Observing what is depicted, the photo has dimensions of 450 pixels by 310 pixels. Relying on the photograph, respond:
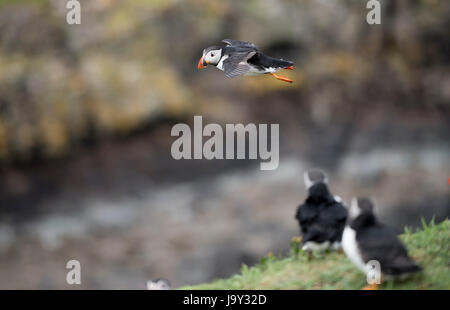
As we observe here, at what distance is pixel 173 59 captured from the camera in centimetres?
1423

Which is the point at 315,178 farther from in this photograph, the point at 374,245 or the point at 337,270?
the point at 374,245

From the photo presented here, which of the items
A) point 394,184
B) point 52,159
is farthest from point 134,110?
point 394,184

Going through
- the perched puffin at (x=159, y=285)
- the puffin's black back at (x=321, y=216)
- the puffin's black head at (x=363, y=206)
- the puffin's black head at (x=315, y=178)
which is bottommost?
the perched puffin at (x=159, y=285)

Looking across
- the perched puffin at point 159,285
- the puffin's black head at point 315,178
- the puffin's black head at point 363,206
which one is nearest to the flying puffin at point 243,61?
the puffin's black head at point 363,206

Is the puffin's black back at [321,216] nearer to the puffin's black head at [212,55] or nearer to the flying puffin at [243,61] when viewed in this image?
the flying puffin at [243,61]

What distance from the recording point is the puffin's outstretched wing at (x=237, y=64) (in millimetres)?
3745

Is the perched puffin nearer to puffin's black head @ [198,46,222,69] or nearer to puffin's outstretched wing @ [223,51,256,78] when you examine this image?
puffin's black head @ [198,46,222,69]

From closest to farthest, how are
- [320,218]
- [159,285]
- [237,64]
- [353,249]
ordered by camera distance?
1. [237,64]
2. [353,249]
3. [320,218]
4. [159,285]

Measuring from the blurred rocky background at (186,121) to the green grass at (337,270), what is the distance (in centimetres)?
734

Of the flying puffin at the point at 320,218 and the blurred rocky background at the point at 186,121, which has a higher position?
the blurred rocky background at the point at 186,121

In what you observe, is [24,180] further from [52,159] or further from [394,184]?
[394,184]

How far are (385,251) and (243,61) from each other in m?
1.80

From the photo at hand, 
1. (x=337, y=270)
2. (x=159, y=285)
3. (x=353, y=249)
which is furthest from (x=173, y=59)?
(x=353, y=249)

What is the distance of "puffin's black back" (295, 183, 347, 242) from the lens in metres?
5.60
